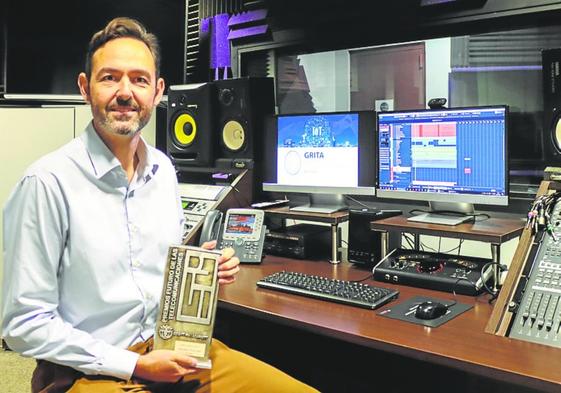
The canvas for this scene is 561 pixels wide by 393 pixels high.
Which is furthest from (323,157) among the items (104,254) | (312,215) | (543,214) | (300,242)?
(104,254)

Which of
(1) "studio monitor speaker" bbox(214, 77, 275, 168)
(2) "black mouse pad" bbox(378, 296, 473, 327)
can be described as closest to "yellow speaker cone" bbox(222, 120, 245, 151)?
(1) "studio monitor speaker" bbox(214, 77, 275, 168)

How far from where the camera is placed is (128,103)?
Result: 1.51m

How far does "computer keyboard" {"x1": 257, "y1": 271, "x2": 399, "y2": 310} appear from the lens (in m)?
1.70

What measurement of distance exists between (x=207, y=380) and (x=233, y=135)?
56.8 inches

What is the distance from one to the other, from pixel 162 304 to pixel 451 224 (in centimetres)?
103

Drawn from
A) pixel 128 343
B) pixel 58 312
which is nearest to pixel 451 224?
pixel 128 343

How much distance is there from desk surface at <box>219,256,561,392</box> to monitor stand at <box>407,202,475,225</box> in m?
0.28

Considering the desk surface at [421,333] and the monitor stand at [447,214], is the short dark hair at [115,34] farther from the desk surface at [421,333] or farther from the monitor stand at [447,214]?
the monitor stand at [447,214]

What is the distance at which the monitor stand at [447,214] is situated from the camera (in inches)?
78.4

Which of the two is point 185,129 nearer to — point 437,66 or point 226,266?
point 437,66

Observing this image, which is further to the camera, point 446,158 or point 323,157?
point 323,157

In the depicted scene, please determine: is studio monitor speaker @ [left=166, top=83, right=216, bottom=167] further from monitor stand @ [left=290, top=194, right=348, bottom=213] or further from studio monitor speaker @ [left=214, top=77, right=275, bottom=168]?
monitor stand @ [left=290, top=194, right=348, bottom=213]

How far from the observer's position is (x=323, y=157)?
2.37 m

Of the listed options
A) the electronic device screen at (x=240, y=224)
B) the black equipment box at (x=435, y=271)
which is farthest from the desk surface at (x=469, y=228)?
the electronic device screen at (x=240, y=224)
